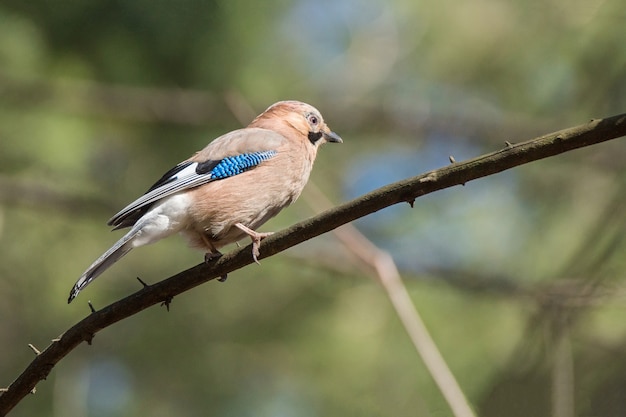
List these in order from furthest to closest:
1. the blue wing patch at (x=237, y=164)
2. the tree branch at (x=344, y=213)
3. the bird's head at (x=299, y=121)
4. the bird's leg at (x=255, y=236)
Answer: the bird's head at (x=299, y=121)
the blue wing patch at (x=237, y=164)
the bird's leg at (x=255, y=236)
the tree branch at (x=344, y=213)

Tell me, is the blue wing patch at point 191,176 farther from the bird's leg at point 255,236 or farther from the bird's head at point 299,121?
the bird's head at point 299,121

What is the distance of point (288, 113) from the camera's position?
591 centimetres

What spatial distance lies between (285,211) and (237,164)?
10.0ft

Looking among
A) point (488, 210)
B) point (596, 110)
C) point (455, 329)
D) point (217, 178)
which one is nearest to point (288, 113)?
point (217, 178)

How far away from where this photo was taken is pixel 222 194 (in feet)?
16.2

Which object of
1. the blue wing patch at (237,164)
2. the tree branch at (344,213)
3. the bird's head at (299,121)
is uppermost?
the bird's head at (299,121)

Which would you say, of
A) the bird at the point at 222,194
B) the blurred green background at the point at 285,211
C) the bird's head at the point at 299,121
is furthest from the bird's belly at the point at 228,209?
the blurred green background at the point at 285,211

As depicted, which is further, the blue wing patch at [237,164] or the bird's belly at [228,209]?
Result: the blue wing patch at [237,164]

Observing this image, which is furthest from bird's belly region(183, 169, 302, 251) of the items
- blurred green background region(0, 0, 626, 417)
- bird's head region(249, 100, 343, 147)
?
blurred green background region(0, 0, 626, 417)

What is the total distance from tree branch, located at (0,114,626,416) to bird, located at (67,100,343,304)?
29.0 inches

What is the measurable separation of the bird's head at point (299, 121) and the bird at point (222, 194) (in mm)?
314

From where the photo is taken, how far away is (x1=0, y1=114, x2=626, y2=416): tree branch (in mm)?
3158

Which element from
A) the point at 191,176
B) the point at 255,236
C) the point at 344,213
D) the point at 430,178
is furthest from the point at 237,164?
the point at 430,178

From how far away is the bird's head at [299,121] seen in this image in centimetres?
582
